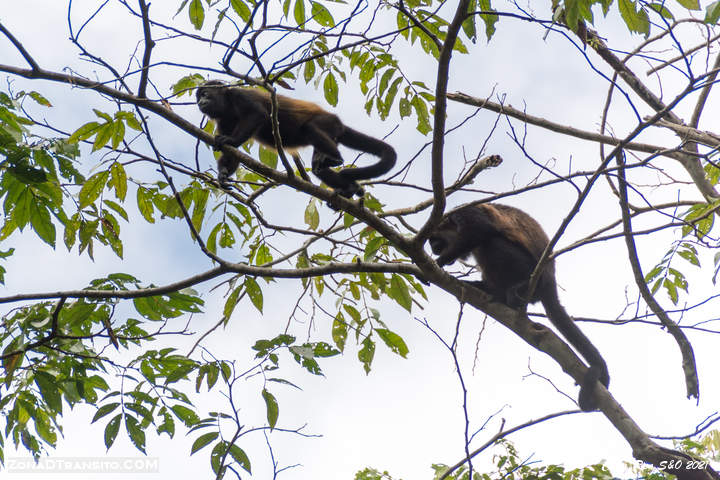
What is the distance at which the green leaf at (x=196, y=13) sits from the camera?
355 cm

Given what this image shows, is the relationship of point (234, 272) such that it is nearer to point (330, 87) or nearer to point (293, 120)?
point (330, 87)

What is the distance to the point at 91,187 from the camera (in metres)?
4.02

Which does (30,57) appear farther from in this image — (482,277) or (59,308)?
(482,277)

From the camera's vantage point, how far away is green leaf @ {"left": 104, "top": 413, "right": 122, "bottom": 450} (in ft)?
11.5

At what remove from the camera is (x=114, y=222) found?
429 cm

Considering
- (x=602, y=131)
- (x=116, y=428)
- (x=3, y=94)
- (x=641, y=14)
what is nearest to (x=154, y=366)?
(x=116, y=428)

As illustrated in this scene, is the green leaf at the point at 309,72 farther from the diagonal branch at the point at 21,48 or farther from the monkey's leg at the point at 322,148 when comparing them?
the diagonal branch at the point at 21,48

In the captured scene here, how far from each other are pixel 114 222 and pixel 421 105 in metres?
2.39

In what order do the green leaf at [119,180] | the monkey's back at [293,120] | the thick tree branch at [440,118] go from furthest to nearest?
the monkey's back at [293,120] → the green leaf at [119,180] → the thick tree branch at [440,118]

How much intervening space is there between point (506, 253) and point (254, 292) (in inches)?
94.0

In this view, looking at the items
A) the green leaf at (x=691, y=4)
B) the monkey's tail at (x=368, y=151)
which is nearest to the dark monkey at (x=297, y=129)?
→ the monkey's tail at (x=368, y=151)

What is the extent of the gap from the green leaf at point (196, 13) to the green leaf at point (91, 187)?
1.09m

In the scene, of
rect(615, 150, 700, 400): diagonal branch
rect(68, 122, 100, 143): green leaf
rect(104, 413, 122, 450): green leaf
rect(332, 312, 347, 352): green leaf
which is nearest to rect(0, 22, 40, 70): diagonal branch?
rect(68, 122, 100, 143): green leaf

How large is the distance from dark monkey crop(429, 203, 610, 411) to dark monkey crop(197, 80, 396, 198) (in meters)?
0.88
